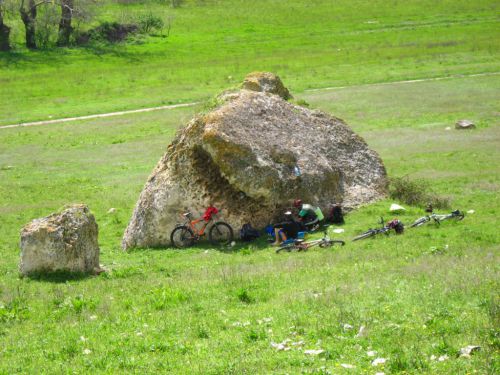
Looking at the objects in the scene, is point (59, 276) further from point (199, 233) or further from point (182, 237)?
point (199, 233)

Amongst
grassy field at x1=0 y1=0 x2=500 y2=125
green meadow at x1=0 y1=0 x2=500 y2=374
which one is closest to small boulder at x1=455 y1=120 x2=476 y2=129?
green meadow at x1=0 y1=0 x2=500 y2=374

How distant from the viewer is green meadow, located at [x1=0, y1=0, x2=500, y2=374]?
11.2 meters

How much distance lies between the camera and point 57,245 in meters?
19.0

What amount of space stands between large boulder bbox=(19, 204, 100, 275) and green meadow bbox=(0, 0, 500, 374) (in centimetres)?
46

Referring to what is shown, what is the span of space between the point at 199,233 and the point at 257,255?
3177 millimetres

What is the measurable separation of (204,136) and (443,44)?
6298 cm

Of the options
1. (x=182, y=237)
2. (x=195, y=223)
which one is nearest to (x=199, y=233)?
(x=195, y=223)

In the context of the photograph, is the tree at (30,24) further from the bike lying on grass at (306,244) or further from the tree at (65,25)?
the bike lying on grass at (306,244)

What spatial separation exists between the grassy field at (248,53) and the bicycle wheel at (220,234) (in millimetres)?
36677

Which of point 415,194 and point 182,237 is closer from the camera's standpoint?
point 182,237

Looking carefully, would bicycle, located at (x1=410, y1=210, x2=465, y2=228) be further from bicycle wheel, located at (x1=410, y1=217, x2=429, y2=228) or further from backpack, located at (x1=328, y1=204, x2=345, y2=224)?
backpack, located at (x1=328, y1=204, x2=345, y2=224)

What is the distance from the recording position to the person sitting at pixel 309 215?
2306 cm

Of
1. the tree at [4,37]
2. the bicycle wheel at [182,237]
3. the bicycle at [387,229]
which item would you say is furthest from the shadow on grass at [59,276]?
the tree at [4,37]

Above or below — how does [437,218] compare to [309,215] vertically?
above
